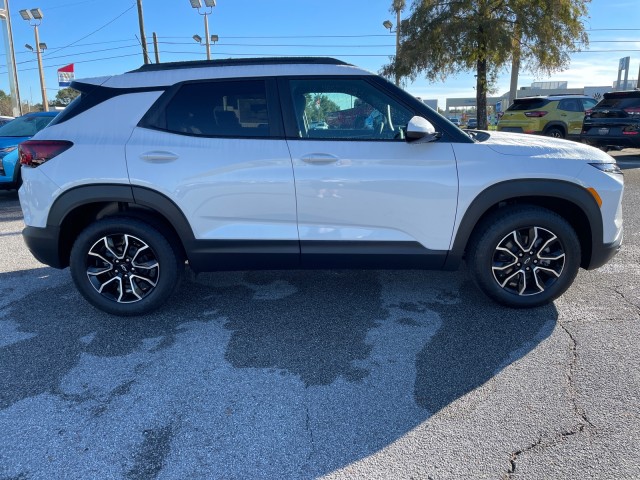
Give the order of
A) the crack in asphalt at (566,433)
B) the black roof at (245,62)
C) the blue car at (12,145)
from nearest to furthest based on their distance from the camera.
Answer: the crack in asphalt at (566,433) → the black roof at (245,62) → the blue car at (12,145)

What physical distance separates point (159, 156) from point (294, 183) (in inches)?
38.7

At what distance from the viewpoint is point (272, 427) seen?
2.39m

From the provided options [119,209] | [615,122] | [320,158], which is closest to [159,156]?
[119,209]

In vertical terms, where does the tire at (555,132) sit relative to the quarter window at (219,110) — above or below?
below

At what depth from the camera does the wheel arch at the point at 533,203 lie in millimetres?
3355

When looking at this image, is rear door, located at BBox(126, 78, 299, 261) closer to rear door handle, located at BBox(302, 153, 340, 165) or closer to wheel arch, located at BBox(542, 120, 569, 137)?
rear door handle, located at BBox(302, 153, 340, 165)

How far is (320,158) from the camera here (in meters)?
3.30

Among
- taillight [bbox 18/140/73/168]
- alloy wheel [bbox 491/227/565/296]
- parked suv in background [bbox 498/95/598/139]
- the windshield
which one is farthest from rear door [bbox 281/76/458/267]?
parked suv in background [bbox 498/95/598/139]

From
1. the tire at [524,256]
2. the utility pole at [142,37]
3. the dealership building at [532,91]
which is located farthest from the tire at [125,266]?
the dealership building at [532,91]

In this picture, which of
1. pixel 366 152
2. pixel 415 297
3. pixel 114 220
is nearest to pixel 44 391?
pixel 114 220

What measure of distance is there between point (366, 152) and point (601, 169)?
174cm

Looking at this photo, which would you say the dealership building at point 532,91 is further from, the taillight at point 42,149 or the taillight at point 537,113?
the taillight at point 42,149

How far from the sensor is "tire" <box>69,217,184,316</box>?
348cm

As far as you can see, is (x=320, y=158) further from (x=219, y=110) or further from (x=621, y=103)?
(x=621, y=103)
